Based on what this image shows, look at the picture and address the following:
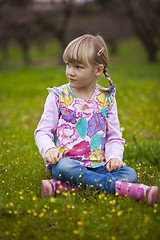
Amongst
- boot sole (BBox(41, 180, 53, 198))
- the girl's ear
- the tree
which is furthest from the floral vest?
the tree

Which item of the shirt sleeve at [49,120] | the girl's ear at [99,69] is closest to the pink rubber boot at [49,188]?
the shirt sleeve at [49,120]

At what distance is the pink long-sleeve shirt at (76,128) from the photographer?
3.39 meters

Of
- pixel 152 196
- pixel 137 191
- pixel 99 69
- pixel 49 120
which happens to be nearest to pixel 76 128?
pixel 49 120

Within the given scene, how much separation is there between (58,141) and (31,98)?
6.57m

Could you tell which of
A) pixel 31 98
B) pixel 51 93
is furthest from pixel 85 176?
pixel 31 98

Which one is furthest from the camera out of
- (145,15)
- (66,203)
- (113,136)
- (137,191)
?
(145,15)

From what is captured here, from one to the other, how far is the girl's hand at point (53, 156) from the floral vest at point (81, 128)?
0.69 ft

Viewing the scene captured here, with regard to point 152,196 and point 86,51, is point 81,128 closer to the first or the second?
point 86,51

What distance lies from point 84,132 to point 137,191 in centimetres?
93

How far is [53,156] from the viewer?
10.3 ft

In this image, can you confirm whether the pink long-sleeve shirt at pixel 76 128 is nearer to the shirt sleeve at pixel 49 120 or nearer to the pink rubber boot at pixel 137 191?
the shirt sleeve at pixel 49 120

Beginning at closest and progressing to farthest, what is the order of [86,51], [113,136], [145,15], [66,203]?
[66,203]
[86,51]
[113,136]
[145,15]

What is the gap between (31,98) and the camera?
9.78 meters

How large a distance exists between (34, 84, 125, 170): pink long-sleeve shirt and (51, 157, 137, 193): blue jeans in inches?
7.2
